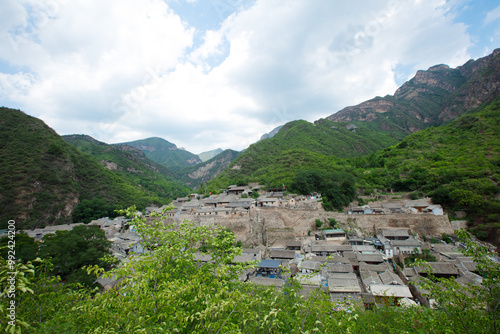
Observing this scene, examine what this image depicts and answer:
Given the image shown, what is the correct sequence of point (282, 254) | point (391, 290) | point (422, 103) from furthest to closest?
point (422, 103), point (282, 254), point (391, 290)

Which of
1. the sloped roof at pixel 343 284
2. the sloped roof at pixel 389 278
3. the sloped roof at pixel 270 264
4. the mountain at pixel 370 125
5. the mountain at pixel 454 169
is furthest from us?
the mountain at pixel 370 125

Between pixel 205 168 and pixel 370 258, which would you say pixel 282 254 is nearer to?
pixel 370 258

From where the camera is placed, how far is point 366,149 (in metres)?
69.8

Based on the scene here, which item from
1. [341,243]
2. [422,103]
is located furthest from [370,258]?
[422,103]

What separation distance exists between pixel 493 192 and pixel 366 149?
45.5 metres

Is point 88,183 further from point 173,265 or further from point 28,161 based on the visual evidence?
point 173,265

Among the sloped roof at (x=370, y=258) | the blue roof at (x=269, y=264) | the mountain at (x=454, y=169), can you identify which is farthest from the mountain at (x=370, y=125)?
the blue roof at (x=269, y=264)

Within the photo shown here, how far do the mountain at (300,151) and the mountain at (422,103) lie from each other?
12.1 metres

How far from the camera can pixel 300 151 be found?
55875 mm

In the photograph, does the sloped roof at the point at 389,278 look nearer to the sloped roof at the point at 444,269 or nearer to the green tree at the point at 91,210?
the sloped roof at the point at 444,269

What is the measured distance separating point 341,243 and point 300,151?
34157 millimetres

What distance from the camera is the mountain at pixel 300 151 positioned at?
46.8m

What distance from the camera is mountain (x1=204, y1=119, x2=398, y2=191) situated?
4675cm

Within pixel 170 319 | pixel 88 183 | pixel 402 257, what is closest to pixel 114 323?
pixel 170 319
